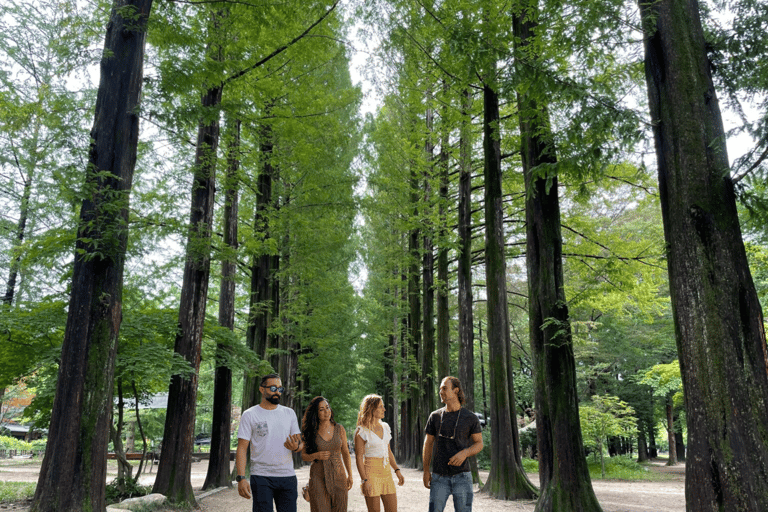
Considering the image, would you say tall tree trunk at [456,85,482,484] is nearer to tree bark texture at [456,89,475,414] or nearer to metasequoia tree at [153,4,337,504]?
tree bark texture at [456,89,475,414]

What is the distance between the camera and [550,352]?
7.60 meters

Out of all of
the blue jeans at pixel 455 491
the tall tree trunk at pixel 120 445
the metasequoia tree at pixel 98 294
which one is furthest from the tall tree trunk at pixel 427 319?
the blue jeans at pixel 455 491

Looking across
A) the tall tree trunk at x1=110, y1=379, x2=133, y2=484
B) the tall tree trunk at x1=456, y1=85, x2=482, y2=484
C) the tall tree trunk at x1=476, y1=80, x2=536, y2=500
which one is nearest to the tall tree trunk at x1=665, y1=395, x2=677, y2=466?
the tall tree trunk at x1=456, y1=85, x2=482, y2=484

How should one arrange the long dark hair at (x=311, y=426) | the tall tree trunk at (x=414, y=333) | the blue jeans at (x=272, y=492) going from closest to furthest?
the blue jeans at (x=272, y=492) → the long dark hair at (x=311, y=426) → the tall tree trunk at (x=414, y=333)

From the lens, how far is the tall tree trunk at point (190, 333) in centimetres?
938

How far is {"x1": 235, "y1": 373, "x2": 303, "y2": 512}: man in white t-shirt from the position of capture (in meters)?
4.60

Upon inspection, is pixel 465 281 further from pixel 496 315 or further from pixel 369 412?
pixel 369 412

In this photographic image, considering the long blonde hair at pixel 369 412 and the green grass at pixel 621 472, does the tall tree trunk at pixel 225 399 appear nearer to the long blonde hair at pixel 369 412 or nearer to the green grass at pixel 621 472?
the long blonde hair at pixel 369 412

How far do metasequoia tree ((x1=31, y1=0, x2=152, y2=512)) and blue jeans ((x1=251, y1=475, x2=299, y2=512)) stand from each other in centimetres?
222

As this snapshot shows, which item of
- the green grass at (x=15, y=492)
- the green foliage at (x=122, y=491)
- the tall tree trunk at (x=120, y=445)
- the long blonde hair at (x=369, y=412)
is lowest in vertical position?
the green grass at (x=15, y=492)

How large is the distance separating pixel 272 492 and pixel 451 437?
1.64 meters

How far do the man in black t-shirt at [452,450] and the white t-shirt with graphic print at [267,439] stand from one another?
4.17 ft

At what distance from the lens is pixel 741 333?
14.6ft

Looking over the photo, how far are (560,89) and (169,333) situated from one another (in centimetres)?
773
